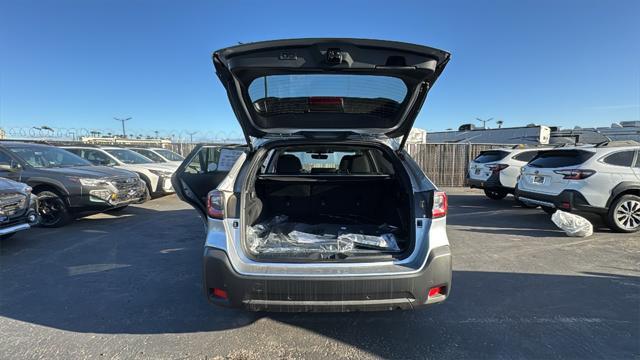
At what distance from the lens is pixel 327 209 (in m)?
4.17

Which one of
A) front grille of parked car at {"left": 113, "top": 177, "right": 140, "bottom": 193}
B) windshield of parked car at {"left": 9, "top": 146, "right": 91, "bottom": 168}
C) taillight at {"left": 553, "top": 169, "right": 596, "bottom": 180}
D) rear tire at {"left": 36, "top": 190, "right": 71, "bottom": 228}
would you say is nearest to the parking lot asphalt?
rear tire at {"left": 36, "top": 190, "right": 71, "bottom": 228}

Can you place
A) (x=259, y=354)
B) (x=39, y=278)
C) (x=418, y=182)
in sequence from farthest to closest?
(x=39, y=278) < (x=418, y=182) < (x=259, y=354)

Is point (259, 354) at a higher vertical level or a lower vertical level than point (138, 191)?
lower

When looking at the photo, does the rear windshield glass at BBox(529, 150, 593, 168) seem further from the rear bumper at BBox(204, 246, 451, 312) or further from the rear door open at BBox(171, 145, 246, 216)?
the rear door open at BBox(171, 145, 246, 216)

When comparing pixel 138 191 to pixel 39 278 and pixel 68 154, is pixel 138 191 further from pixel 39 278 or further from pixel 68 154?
pixel 39 278

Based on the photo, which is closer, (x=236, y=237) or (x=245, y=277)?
(x=245, y=277)

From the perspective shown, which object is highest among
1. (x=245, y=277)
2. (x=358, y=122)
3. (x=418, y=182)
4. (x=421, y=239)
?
(x=358, y=122)

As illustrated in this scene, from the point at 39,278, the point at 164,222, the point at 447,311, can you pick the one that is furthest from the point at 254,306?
the point at 164,222

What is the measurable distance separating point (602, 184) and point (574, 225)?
870 mm

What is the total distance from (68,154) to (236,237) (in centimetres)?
715

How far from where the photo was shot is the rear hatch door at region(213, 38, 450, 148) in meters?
2.62

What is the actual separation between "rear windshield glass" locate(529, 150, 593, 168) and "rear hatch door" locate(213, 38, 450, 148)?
15.9 ft

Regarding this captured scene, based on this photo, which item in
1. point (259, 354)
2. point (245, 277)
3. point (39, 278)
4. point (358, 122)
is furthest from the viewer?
point (39, 278)

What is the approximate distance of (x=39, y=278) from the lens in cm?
395
